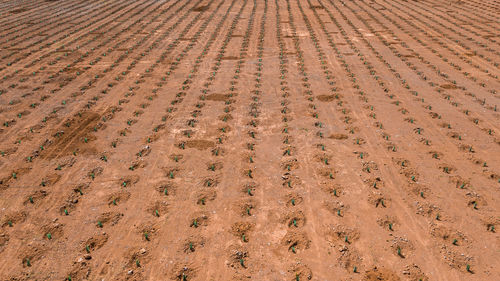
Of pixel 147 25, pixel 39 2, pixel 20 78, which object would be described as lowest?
pixel 20 78

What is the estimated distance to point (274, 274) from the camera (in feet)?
19.1

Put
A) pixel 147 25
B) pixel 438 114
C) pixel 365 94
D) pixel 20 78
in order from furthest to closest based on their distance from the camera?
1. pixel 147 25
2. pixel 20 78
3. pixel 365 94
4. pixel 438 114

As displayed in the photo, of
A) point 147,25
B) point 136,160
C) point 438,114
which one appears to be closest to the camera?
point 136,160

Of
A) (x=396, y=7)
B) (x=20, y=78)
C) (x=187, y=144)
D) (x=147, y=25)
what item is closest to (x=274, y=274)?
(x=187, y=144)

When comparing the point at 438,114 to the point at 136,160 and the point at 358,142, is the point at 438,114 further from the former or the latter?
the point at 136,160

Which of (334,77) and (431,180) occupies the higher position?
(334,77)

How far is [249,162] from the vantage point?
9.09m

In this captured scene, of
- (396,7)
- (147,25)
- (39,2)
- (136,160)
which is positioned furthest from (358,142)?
(39,2)

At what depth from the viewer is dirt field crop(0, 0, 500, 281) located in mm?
6160

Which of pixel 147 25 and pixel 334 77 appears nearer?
pixel 334 77

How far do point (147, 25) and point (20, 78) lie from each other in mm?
13237

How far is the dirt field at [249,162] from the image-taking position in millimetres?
6160

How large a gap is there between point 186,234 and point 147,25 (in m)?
24.1

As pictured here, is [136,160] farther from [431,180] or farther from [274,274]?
[431,180]
